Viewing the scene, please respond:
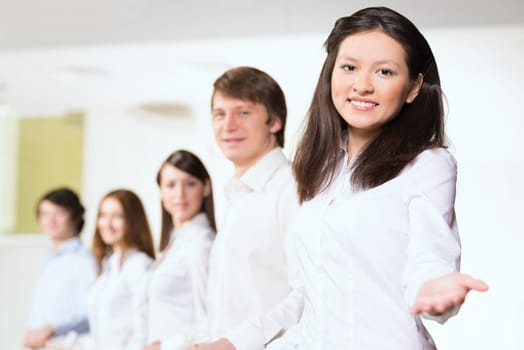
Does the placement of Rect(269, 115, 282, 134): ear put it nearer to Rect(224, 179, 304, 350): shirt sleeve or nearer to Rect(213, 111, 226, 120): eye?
Rect(213, 111, 226, 120): eye

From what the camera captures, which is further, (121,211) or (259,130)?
(121,211)

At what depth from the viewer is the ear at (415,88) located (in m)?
1.58

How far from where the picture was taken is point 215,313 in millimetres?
2148

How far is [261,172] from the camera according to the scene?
7.00ft

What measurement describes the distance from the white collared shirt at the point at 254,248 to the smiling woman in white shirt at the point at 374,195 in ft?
1.38

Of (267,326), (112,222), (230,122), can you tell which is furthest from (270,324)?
(112,222)

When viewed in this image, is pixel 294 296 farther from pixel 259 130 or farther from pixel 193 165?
pixel 193 165

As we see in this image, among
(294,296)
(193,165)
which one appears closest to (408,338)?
(294,296)

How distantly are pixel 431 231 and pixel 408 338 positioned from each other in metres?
0.22

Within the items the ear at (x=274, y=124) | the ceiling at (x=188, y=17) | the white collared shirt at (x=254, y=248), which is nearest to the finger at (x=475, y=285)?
the white collared shirt at (x=254, y=248)

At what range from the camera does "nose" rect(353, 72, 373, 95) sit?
1.56 m

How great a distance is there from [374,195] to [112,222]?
151cm

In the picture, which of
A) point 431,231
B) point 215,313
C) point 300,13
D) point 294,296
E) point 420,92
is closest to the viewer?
point 431,231

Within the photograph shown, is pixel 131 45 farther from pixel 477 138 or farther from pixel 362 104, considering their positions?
pixel 362 104
